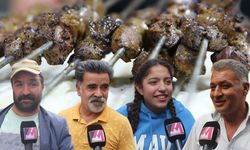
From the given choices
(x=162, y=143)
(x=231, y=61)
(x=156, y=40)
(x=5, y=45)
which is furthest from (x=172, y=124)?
(x=5, y=45)

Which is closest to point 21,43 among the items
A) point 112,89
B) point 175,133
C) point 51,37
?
point 51,37

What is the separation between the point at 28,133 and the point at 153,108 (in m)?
0.29

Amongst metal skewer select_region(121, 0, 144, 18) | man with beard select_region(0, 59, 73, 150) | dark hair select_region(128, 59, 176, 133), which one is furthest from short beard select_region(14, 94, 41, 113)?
metal skewer select_region(121, 0, 144, 18)

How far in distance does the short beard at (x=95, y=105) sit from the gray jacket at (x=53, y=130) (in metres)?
0.07

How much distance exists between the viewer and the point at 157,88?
1.41m

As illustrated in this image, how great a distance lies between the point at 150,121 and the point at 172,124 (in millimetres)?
51

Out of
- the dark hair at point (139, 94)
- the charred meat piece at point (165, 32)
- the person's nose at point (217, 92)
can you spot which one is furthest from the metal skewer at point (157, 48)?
the person's nose at point (217, 92)

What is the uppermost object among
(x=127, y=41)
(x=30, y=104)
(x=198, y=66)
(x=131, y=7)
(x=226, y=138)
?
(x=131, y=7)

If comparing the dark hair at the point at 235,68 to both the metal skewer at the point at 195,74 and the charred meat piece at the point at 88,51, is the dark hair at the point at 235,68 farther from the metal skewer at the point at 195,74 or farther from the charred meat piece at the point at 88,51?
the charred meat piece at the point at 88,51

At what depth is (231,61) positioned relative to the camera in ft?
4.63

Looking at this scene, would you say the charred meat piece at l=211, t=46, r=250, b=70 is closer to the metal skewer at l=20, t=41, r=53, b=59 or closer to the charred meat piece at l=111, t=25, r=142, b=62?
the charred meat piece at l=111, t=25, r=142, b=62

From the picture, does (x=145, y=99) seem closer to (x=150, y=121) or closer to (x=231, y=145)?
(x=150, y=121)

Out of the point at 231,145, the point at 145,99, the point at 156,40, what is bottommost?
the point at 231,145

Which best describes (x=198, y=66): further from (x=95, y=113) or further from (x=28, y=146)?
(x=28, y=146)
